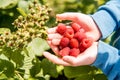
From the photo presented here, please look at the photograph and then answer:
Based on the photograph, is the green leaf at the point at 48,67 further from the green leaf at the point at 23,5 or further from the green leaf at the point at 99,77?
the green leaf at the point at 23,5

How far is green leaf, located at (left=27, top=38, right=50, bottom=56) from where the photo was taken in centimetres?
192

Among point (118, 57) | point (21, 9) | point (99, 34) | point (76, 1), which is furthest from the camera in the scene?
point (76, 1)

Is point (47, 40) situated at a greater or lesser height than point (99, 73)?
greater

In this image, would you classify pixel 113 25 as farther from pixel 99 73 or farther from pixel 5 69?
pixel 5 69

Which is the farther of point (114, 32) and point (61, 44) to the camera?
point (114, 32)

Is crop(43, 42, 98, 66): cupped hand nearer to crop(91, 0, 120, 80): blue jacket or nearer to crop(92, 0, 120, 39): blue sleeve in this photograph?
crop(91, 0, 120, 80): blue jacket

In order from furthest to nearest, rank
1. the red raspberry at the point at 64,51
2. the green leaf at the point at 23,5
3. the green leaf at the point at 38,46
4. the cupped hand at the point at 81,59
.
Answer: the green leaf at the point at 23,5
the green leaf at the point at 38,46
the red raspberry at the point at 64,51
the cupped hand at the point at 81,59

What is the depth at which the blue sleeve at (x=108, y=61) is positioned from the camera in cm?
→ 176

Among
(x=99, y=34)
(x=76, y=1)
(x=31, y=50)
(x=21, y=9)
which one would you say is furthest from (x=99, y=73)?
(x=76, y=1)

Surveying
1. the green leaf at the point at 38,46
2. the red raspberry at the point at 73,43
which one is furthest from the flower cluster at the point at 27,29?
the red raspberry at the point at 73,43

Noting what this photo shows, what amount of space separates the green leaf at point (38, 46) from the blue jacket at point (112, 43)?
9.4 inches

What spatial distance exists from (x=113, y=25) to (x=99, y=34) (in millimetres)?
80

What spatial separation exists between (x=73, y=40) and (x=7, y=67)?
0.29 m

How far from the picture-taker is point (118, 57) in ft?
5.96
